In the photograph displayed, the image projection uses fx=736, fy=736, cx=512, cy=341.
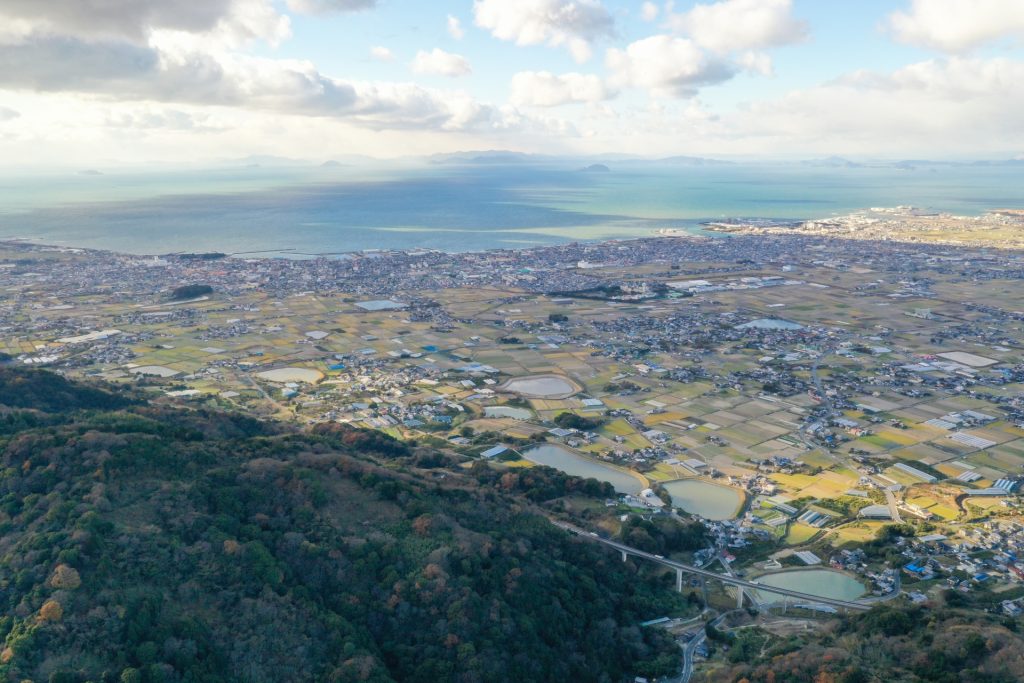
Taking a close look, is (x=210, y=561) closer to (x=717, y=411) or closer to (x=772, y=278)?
(x=717, y=411)

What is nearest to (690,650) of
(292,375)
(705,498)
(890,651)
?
(890,651)

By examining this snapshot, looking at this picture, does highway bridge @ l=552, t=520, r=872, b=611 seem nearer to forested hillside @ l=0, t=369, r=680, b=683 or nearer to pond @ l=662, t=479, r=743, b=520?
forested hillside @ l=0, t=369, r=680, b=683

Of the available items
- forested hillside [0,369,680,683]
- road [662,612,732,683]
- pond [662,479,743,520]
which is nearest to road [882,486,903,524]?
pond [662,479,743,520]

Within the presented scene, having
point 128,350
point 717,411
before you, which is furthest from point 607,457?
point 128,350

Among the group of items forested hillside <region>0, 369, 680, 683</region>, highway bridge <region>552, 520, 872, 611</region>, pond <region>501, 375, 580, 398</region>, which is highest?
forested hillside <region>0, 369, 680, 683</region>

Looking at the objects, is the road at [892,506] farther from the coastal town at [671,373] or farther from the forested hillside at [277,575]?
the forested hillside at [277,575]

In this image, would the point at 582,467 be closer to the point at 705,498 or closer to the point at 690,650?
the point at 705,498

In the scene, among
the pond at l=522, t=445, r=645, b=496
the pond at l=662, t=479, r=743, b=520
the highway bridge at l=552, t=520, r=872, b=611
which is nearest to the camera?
the highway bridge at l=552, t=520, r=872, b=611
